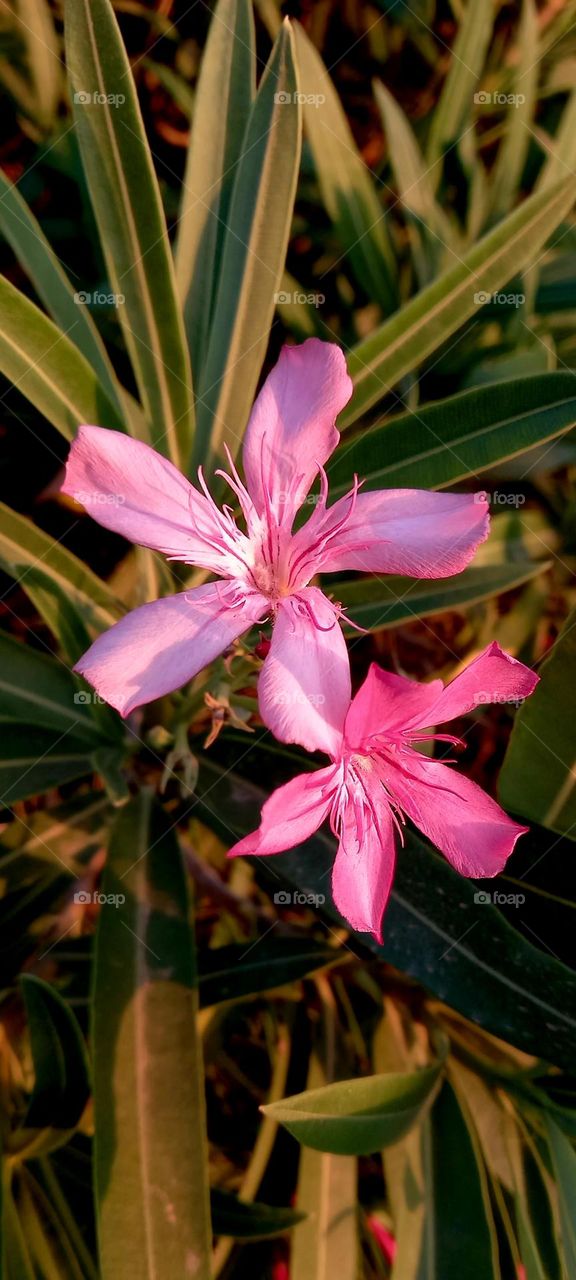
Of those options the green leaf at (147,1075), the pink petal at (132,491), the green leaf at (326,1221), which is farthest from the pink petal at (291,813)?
the green leaf at (326,1221)

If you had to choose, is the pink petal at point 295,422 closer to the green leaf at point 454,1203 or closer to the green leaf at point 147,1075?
the green leaf at point 147,1075

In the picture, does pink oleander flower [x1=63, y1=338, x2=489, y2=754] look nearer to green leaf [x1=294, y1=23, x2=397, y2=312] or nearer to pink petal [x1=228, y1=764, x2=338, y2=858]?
pink petal [x1=228, y1=764, x2=338, y2=858]

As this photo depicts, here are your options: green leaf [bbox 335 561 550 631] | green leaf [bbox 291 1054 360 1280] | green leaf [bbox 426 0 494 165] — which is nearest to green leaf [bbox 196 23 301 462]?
green leaf [bbox 335 561 550 631]

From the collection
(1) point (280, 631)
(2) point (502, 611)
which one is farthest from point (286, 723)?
(2) point (502, 611)

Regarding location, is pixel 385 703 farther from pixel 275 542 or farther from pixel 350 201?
pixel 350 201

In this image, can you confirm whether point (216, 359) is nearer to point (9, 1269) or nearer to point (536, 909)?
point (536, 909)

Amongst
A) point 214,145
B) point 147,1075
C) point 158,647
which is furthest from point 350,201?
point 147,1075
